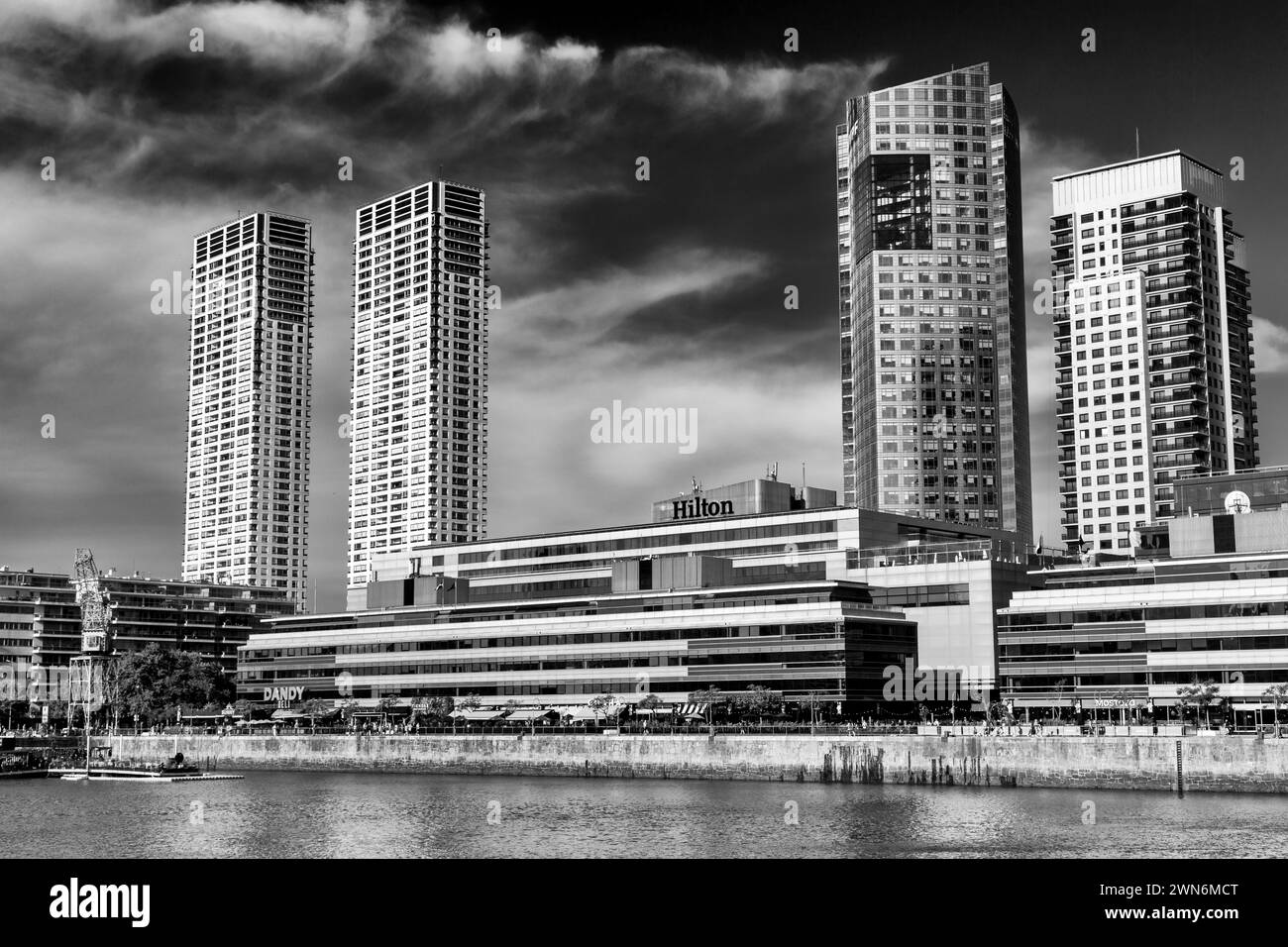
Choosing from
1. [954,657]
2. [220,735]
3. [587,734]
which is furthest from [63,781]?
[954,657]

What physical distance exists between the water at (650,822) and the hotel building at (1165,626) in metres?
45.2

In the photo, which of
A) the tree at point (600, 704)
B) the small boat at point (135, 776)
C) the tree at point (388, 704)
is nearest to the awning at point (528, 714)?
the tree at point (600, 704)

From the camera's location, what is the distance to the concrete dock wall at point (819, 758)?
104250 millimetres

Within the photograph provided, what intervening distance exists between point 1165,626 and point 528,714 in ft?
251

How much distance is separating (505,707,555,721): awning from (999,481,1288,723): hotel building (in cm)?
5469

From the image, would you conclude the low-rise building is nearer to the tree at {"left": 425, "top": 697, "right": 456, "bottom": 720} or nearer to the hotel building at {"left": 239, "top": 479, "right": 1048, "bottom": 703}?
the hotel building at {"left": 239, "top": 479, "right": 1048, "bottom": 703}

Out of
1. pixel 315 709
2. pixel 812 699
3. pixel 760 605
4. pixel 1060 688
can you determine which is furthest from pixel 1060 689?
pixel 315 709

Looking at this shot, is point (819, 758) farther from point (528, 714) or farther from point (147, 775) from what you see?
point (147, 775)

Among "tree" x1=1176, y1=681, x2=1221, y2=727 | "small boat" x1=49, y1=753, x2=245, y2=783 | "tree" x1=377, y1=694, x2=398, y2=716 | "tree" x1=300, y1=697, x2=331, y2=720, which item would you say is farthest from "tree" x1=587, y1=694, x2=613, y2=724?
"tree" x1=1176, y1=681, x2=1221, y2=727

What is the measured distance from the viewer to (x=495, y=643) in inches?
7495

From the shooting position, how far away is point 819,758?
12438 centimetres

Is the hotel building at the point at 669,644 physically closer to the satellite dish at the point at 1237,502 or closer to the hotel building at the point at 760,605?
the hotel building at the point at 760,605

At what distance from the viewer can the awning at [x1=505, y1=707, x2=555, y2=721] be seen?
173 metres

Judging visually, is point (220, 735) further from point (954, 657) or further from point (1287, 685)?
point (1287, 685)
